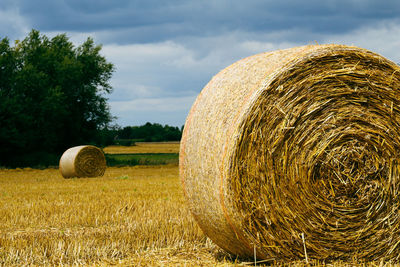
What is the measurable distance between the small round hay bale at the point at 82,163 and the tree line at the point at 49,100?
9445 millimetres

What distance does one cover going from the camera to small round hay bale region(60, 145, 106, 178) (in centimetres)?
1739

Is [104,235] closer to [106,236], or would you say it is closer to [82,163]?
[106,236]

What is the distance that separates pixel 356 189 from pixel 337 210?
29cm

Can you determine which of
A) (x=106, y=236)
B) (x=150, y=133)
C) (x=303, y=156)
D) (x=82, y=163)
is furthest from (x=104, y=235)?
(x=150, y=133)

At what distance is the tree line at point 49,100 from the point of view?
26781mm

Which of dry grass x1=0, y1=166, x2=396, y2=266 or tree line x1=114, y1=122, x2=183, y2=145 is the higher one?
tree line x1=114, y1=122, x2=183, y2=145

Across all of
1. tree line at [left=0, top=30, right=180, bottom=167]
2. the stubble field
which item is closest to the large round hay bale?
the stubble field

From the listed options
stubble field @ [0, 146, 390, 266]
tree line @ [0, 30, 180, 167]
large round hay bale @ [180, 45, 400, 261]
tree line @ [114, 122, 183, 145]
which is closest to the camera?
large round hay bale @ [180, 45, 400, 261]

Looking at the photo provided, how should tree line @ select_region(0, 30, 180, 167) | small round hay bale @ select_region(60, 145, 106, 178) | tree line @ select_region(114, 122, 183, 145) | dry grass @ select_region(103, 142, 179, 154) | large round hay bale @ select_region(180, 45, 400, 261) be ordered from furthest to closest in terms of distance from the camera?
1. tree line @ select_region(114, 122, 183, 145)
2. dry grass @ select_region(103, 142, 179, 154)
3. tree line @ select_region(0, 30, 180, 167)
4. small round hay bale @ select_region(60, 145, 106, 178)
5. large round hay bale @ select_region(180, 45, 400, 261)

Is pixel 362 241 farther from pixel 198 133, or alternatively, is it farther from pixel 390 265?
pixel 198 133

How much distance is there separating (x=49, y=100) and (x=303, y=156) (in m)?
25.0

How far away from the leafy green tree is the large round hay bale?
23.5m

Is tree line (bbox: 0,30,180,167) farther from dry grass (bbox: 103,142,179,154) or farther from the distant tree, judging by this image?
the distant tree

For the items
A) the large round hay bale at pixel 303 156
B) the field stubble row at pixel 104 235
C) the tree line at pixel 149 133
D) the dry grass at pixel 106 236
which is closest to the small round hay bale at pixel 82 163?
the field stubble row at pixel 104 235
